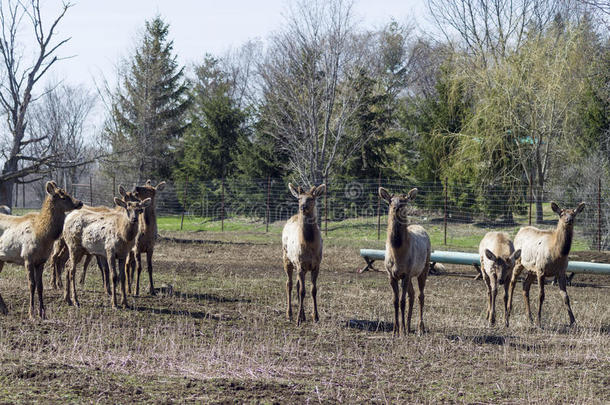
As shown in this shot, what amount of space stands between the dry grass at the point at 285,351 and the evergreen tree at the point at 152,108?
89.8 feet

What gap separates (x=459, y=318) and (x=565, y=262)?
2.12 meters

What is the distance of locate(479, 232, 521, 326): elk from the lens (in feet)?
34.6

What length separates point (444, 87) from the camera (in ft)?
102

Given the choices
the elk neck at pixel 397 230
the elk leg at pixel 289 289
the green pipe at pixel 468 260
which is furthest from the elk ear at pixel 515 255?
the green pipe at pixel 468 260

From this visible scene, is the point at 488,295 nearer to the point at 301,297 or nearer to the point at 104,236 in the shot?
the point at 301,297

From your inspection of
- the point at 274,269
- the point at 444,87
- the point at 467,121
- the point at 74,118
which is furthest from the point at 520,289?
the point at 74,118

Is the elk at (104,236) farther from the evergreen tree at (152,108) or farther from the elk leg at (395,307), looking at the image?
the evergreen tree at (152,108)

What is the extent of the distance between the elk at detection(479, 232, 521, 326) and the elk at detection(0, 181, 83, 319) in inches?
265

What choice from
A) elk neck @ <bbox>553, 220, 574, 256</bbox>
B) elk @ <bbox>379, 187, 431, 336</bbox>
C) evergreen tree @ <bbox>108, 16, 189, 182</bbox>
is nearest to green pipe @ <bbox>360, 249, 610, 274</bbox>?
elk neck @ <bbox>553, 220, 574, 256</bbox>

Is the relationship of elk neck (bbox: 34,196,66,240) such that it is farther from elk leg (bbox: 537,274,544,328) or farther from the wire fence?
the wire fence

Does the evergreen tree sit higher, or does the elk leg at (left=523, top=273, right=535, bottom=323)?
the evergreen tree

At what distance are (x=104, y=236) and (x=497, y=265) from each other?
6.70 m

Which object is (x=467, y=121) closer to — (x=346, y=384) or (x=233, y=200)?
(x=233, y=200)

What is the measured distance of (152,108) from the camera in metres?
40.3
